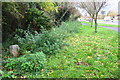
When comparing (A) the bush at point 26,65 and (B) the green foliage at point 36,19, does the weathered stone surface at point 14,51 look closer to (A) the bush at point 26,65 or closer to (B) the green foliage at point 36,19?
(A) the bush at point 26,65

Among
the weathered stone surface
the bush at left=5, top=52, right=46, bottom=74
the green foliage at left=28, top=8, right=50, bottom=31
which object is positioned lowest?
the bush at left=5, top=52, right=46, bottom=74

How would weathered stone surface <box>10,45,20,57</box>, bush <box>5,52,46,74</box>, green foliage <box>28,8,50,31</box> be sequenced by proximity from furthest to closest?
green foliage <box>28,8,50,31</box>, weathered stone surface <box>10,45,20,57</box>, bush <box>5,52,46,74</box>

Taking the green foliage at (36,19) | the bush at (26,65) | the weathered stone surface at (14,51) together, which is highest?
the green foliage at (36,19)

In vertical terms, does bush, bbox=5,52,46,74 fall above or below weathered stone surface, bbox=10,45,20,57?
below

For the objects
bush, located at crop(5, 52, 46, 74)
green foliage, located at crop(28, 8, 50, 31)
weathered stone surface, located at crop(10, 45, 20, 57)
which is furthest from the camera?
green foliage, located at crop(28, 8, 50, 31)

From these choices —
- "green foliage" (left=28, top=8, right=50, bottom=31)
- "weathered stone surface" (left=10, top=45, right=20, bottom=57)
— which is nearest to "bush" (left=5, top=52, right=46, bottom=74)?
"weathered stone surface" (left=10, top=45, right=20, bottom=57)

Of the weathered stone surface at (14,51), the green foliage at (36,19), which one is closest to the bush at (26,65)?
the weathered stone surface at (14,51)

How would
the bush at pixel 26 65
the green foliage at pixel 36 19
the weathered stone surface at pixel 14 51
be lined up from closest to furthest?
1. the bush at pixel 26 65
2. the weathered stone surface at pixel 14 51
3. the green foliage at pixel 36 19

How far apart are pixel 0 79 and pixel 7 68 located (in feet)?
1.60

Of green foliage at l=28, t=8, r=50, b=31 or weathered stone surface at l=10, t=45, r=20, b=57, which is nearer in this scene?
weathered stone surface at l=10, t=45, r=20, b=57

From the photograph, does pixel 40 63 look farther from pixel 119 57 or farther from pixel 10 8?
pixel 10 8

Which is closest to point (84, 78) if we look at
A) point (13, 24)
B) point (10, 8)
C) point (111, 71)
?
point (111, 71)

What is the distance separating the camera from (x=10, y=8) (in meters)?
4.04

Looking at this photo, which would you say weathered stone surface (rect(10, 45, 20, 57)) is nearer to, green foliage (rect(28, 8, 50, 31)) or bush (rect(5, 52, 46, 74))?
bush (rect(5, 52, 46, 74))
